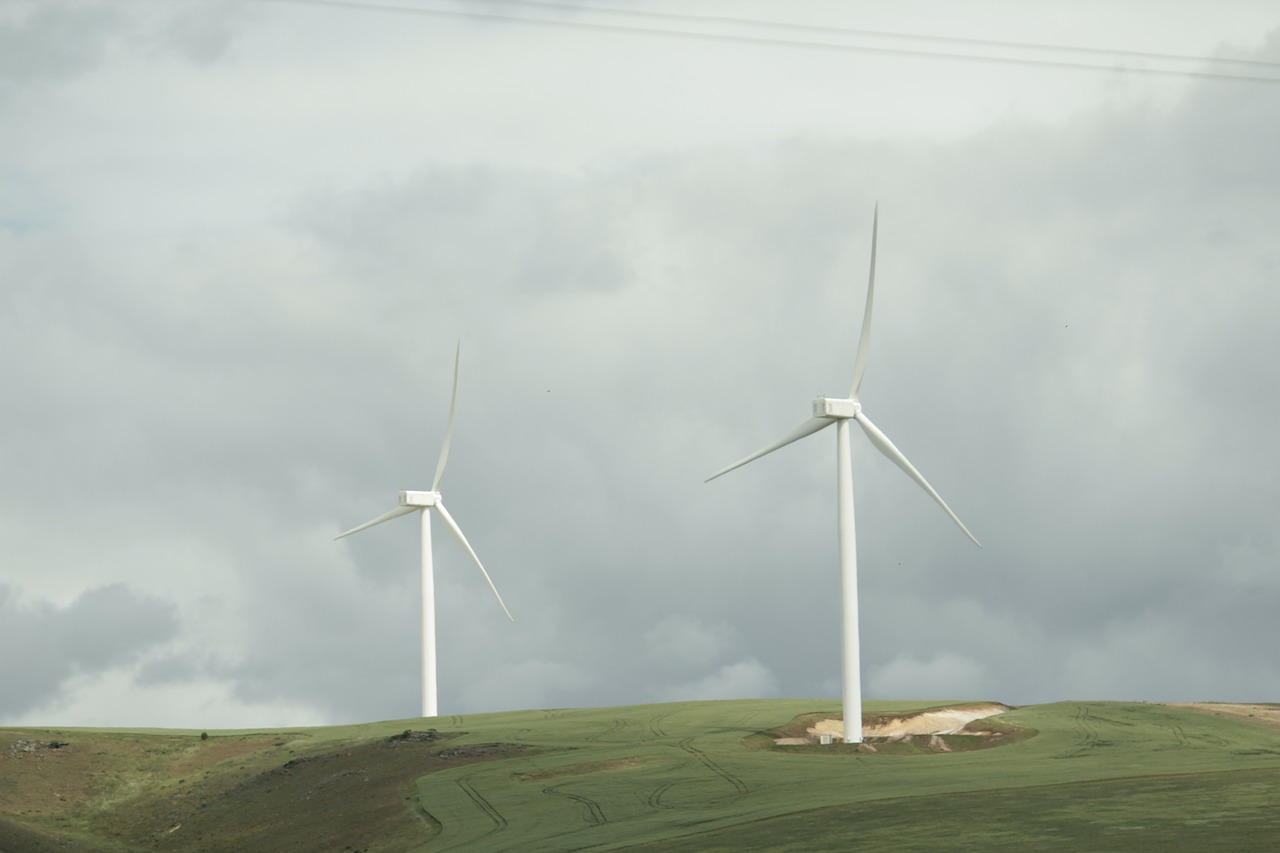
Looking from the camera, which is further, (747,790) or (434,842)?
(747,790)

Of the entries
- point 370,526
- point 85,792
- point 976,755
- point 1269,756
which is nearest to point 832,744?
point 976,755

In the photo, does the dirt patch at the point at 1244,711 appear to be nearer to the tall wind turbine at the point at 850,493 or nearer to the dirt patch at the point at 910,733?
the dirt patch at the point at 910,733

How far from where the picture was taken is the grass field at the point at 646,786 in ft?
194

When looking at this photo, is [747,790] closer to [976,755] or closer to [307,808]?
[976,755]

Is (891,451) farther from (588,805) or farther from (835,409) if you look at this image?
(588,805)

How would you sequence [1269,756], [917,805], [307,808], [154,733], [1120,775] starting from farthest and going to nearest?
[154,733], [307,808], [1269,756], [1120,775], [917,805]

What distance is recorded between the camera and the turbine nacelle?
8788cm

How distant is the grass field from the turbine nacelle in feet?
60.6

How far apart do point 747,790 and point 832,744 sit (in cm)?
1593

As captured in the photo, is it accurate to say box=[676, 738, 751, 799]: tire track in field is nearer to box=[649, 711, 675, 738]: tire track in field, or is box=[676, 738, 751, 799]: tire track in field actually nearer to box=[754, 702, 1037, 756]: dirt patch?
box=[649, 711, 675, 738]: tire track in field

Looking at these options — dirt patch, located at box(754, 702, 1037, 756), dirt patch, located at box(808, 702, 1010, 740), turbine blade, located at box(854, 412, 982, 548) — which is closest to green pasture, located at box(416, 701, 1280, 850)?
dirt patch, located at box(754, 702, 1037, 756)

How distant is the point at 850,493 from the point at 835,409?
4989mm

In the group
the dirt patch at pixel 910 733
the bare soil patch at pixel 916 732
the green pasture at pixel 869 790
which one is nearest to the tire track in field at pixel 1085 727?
the green pasture at pixel 869 790

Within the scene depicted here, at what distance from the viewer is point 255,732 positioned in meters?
111
